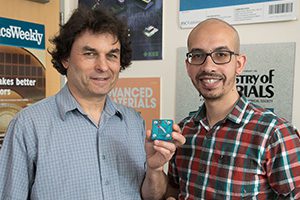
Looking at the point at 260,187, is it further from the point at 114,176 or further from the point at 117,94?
the point at 117,94

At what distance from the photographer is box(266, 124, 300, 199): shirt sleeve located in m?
0.98

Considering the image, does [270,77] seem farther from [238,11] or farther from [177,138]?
[177,138]

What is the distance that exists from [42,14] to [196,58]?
1.20 m

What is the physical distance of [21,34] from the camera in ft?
5.97

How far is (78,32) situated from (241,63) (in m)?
0.61

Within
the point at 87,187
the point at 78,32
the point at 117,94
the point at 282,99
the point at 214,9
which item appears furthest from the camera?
the point at 117,94

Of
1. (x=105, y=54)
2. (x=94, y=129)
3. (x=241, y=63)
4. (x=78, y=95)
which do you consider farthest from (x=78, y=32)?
(x=241, y=63)

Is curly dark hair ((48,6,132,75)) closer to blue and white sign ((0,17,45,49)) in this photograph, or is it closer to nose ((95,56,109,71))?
nose ((95,56,109,71))

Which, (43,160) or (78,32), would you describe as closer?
(43,160)

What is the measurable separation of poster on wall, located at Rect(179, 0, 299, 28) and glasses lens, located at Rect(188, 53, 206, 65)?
438 mm

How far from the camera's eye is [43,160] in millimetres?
1091

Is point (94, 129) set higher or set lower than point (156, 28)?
lower

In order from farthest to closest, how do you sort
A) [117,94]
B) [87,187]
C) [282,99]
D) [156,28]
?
1. [117,94]
2. [156,28]
3. [282,99]
4. [87,187]

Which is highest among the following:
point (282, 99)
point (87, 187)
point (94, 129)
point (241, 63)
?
point (241, 63)
